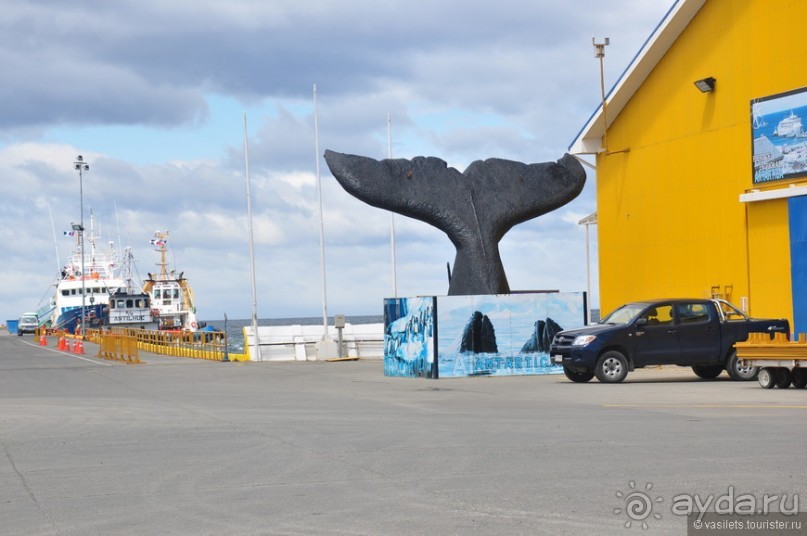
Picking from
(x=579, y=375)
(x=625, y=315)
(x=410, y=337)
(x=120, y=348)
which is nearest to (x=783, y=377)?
(x=625, y=315)

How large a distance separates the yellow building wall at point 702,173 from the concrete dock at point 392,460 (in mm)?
6749

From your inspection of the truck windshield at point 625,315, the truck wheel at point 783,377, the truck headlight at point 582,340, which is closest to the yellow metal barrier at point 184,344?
the truck windshield at point 625,315

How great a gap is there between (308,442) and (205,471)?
2.30m

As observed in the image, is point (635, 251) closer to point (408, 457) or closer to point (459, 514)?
point (408, 457)

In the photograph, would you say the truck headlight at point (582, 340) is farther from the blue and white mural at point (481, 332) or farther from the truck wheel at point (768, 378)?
the blue and white mural at point (481, 332)

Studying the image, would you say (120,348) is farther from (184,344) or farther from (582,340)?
(582,340)

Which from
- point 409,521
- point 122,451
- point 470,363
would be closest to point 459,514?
point 409,521

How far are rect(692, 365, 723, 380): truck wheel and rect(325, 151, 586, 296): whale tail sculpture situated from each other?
218 inches

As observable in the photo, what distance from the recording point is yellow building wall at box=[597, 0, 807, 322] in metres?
26.4

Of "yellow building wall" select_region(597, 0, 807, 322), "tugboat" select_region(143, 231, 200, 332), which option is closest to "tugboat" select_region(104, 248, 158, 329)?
"tugboat" select_region(143, 231, 200, 332)

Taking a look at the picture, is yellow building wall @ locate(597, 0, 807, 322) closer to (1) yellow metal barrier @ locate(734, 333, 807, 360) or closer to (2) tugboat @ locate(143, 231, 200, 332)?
(1) yellow metal barrier @ locate(734, 333, 807, 360)

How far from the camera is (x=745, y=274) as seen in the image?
88.7ft

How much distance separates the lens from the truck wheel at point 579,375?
2333 centimetres

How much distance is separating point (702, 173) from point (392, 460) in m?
19.9
